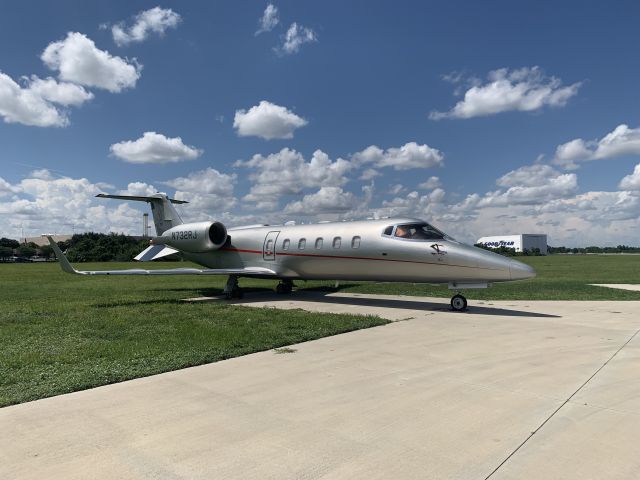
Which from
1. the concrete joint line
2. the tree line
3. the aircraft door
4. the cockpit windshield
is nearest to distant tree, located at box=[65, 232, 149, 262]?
the tree line

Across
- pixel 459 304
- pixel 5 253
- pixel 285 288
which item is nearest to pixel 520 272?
pixel 459 304

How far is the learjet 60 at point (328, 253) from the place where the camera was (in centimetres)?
1209

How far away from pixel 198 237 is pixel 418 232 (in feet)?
31.1

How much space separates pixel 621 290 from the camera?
701 inches

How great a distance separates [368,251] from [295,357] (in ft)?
23.4

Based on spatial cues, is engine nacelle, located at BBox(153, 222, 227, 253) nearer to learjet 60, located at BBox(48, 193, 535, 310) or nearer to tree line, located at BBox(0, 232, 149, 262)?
learjet 60, located at BBox(48, 193, 535, 310)

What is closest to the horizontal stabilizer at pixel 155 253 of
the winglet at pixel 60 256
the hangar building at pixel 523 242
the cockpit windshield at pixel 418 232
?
the winglet at pixel 60 256

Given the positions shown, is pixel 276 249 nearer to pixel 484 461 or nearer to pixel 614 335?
pixel 614 335

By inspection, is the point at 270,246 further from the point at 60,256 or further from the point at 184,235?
the point at 60,256

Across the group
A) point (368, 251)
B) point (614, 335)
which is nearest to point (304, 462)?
point (614, 335)

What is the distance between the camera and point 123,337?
340 inches

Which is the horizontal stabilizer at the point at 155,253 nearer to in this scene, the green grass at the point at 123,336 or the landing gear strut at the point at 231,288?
the landing gear strut at the point at 231,288

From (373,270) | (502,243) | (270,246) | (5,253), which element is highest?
(502,243)

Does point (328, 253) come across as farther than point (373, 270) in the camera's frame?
Yes
